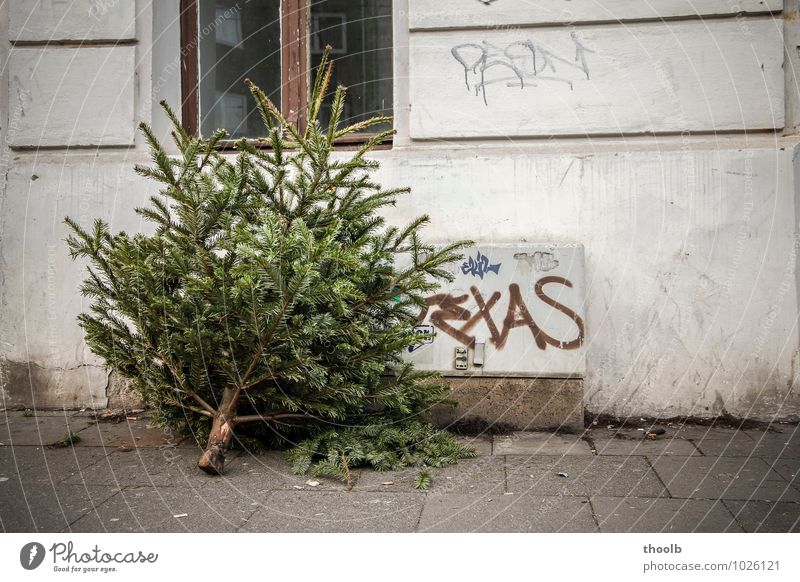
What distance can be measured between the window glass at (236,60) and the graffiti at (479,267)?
2.09 meters

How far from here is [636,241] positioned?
4707 mm

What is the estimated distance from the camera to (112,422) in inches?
188

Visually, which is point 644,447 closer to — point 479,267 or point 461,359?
point 461,359

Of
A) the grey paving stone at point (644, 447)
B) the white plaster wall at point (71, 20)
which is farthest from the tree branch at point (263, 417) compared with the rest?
the white plaster wall at point (71, 20)

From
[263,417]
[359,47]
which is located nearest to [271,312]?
[263,417]

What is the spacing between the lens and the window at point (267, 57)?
5305 millimetres

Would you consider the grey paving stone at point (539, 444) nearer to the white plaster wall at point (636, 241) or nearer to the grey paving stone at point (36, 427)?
the white plaster wall at point (636, 241)

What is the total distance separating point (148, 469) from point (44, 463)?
643 millimetres

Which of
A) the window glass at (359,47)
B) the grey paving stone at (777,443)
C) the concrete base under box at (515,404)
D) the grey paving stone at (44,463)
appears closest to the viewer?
the grey paving stone at (44,463)

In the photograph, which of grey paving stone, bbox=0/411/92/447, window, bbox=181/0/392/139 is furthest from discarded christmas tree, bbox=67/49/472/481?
window, bbox=181/0/392/139

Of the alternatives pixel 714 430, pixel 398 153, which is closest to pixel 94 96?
pixel 398 153

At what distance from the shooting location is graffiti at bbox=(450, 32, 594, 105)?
476cm

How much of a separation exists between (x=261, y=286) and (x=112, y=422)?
2212 mm

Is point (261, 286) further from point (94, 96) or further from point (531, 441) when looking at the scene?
point (94, 96)
